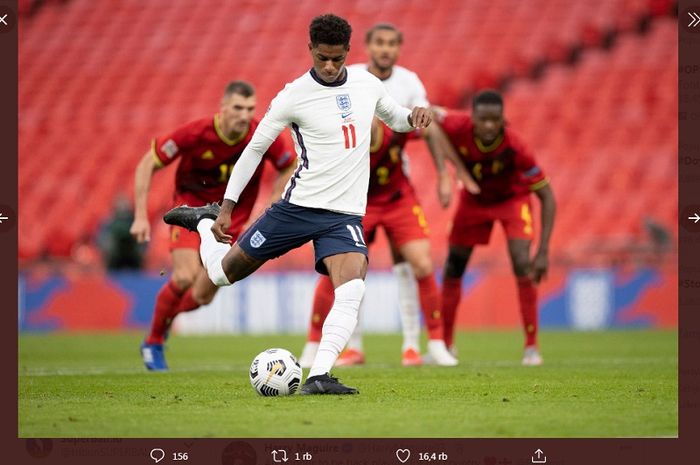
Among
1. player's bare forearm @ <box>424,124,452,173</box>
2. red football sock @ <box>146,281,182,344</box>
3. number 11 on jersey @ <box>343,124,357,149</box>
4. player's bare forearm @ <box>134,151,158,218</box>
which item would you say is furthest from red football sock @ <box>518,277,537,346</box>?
number 11 on jersey @ <box>343,124,357,149</box>

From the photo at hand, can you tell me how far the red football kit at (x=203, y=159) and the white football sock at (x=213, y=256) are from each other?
1.53 meters

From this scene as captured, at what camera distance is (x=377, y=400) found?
21.3 feet

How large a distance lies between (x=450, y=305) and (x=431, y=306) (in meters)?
0.61

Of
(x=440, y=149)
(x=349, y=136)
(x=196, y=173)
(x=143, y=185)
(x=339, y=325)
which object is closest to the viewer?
(x=339, y=325)

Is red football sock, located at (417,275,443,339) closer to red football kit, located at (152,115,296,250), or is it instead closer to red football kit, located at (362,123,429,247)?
red football kit, located at (362,123,429,247)

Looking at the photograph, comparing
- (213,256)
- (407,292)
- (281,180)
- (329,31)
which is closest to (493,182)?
(407,292)

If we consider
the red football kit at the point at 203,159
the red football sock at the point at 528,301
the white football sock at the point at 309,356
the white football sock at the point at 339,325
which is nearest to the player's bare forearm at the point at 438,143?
the red football sock at the point at 528,301

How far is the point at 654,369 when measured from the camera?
8953mm

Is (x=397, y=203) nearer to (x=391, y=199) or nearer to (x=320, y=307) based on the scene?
(x=391, y=199)

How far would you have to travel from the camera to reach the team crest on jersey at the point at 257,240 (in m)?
7.03

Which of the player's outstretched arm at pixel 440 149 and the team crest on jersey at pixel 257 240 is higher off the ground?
the player's outstretched arm at pixel 440 149

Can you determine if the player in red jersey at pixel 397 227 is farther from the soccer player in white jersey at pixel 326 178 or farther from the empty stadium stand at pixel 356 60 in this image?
the empty stadium stand at pixel 356 60

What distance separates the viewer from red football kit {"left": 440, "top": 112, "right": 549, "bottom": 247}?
392 inches
